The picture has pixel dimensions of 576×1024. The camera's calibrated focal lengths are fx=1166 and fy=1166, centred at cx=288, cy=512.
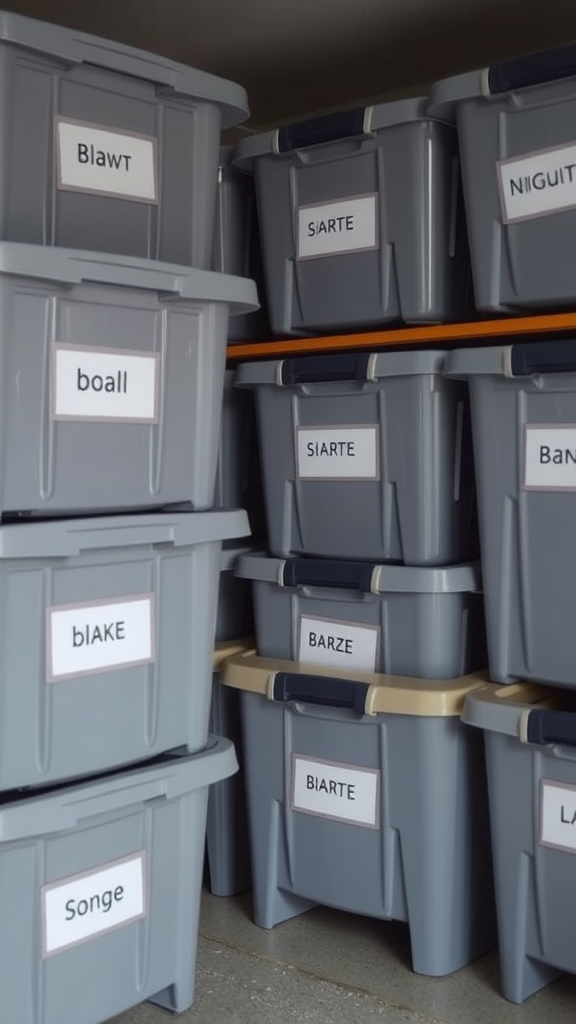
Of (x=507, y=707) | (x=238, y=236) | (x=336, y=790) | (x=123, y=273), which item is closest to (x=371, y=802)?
(x=336, y=790)

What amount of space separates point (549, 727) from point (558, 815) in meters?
0.12

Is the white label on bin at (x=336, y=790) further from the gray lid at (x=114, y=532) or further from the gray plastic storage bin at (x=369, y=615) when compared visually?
the gray lid at (x=114, y=532)

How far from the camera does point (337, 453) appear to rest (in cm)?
176

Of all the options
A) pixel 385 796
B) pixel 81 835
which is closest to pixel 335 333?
pixel 385 796

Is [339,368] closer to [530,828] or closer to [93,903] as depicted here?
[530,828]

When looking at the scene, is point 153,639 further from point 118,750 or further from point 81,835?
point 81,835

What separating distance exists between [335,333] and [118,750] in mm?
731

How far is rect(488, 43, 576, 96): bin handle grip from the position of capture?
1.46m

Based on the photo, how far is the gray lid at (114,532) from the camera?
1.34 meters

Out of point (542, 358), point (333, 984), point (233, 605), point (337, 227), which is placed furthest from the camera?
point (233, 605)

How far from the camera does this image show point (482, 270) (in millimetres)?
1597

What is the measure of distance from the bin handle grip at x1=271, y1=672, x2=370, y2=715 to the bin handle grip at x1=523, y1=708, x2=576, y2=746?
0.82ft

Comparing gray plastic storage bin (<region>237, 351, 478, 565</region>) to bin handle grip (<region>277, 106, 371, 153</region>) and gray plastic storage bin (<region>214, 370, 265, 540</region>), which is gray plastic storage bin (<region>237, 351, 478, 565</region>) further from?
bin handle grip (<region>277, 106, 371, 153</region>)

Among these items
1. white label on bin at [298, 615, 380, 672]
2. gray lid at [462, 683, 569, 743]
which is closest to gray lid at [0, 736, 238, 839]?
white label on bin at [298, 615, 380, 672]
